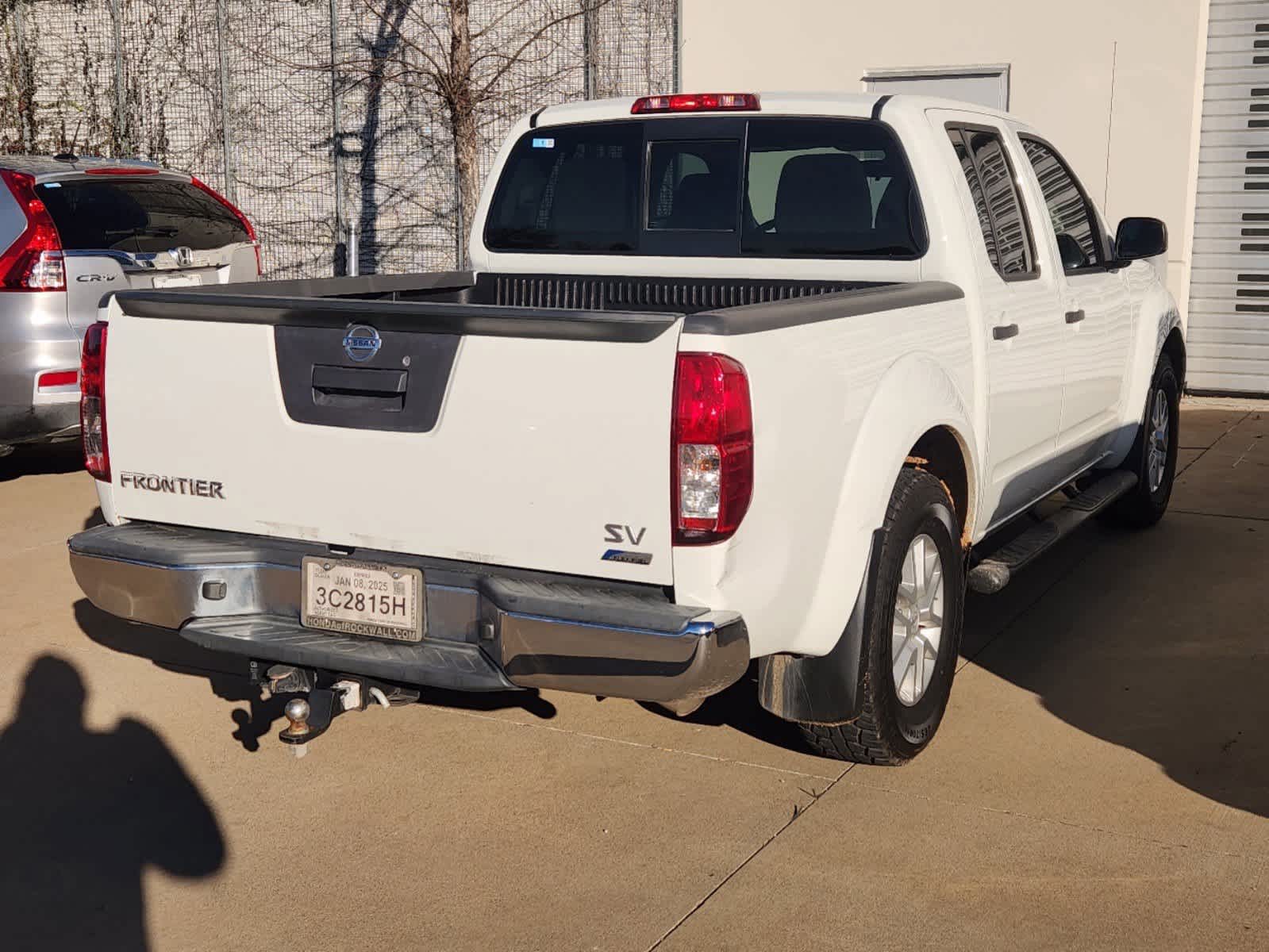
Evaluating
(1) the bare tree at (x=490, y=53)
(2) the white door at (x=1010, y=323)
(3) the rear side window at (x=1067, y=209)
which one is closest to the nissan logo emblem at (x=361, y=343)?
(2) the white door at (x=1010, y=323)

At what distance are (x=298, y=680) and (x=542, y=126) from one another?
253cm

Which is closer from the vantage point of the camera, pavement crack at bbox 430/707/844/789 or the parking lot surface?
the parking lot surface

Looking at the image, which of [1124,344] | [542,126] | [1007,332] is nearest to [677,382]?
[1007,332]

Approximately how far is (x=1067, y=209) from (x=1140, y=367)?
1091 mm

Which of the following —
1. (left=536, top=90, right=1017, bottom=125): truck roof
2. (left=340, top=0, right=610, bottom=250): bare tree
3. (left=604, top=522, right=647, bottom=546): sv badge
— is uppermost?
(left=340, top=0, right=610, bottom=250): bare tree

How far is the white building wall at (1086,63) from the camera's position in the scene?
38.8 feet

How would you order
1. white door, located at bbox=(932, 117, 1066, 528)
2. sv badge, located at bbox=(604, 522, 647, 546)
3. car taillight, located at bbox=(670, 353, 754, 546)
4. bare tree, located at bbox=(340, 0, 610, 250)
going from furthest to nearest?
bare tree, located at bbox=(340, 0, 610, 250) → white door, located at bbox=(932, 117, 1066, 528) → sv badge, located at bbox=(604, 522, 647, 546) → car taillight, located at bbox=(670, 353, 754, 546)

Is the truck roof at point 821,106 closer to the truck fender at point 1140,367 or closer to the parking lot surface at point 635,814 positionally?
the truck fender at point 1140,367

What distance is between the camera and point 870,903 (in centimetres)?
360

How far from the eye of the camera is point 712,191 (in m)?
5.30

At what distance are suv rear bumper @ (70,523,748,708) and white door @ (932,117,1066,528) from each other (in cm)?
185

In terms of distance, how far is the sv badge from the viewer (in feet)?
11.4

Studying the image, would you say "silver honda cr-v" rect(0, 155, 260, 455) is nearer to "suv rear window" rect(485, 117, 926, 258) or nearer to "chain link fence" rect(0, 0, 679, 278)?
"suv rear window" rect(485, 117, 926, 258)

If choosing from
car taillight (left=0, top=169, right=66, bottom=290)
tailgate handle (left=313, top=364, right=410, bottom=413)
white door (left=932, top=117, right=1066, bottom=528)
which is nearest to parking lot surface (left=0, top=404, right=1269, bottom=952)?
white door (left=932, top=117, right=1066, bottom=528)
